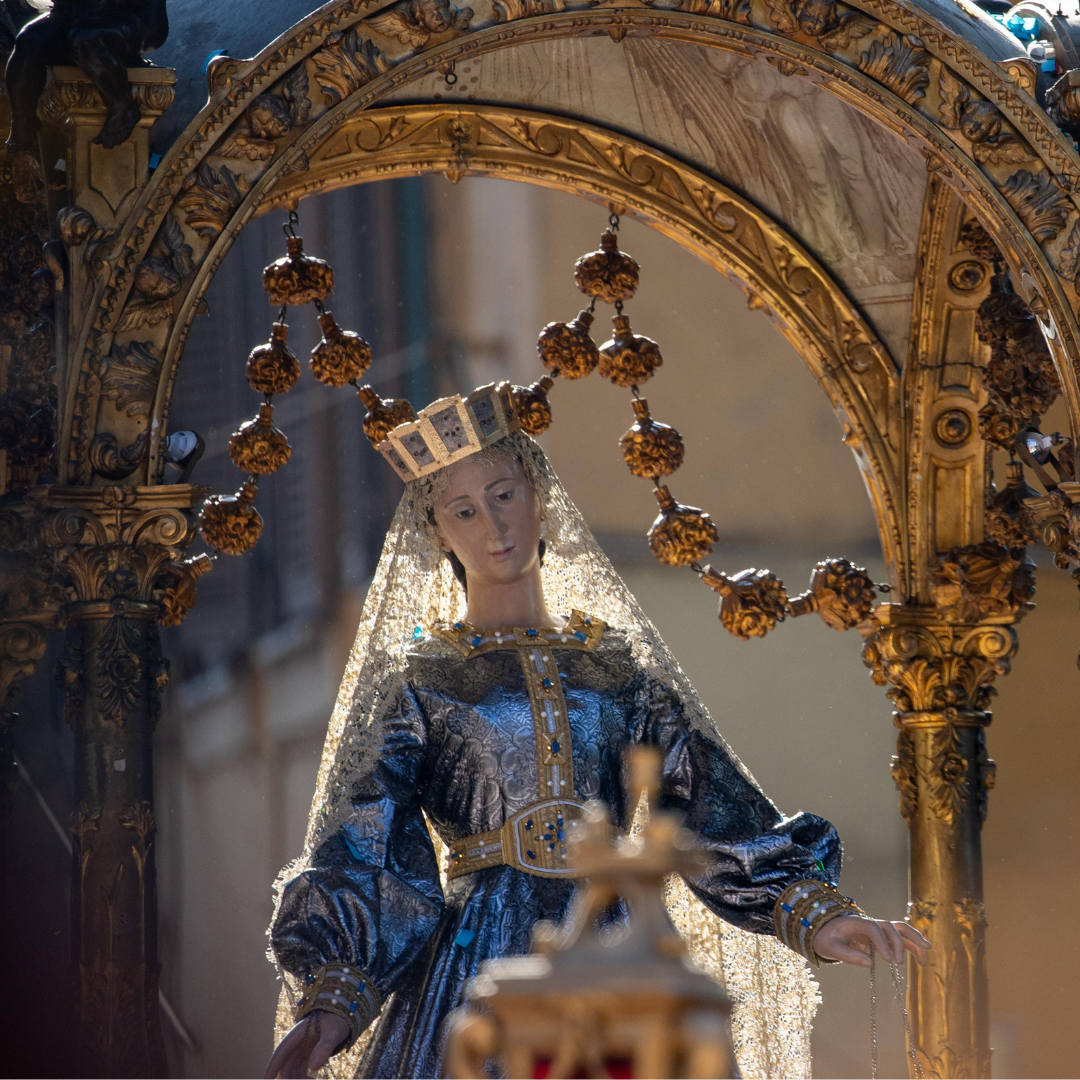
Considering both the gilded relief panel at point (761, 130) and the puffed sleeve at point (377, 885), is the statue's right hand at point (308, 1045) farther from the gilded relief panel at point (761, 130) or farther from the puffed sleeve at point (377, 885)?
the gilded relief panel at point (761, 130)

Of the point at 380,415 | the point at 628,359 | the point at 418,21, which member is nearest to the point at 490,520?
the point at 380,415

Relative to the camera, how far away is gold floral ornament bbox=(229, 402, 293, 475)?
4.20 m

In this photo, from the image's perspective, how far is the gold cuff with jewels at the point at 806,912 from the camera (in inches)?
138

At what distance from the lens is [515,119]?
454cm

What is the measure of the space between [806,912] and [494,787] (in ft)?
2.16

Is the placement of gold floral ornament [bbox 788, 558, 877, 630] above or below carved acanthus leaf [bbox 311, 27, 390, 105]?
below

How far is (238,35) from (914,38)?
4.31ft

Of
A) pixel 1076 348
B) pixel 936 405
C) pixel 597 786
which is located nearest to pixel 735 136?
pixel 936 405

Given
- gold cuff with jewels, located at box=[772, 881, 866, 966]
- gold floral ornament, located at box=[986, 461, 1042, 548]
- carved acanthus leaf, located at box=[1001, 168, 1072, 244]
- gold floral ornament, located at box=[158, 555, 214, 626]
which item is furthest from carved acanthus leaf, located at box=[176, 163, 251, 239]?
gold floral ornament, located at box=[986, 461, 1042, 548]

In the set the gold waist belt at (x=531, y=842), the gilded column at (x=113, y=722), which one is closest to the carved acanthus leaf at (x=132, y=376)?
the gilded column at (x=113, y=722)

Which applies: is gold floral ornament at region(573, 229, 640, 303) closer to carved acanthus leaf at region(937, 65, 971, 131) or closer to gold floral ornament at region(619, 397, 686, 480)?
gold floral ornament at region(619, 397, 686, 480)

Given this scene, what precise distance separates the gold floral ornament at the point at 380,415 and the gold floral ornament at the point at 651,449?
0.54 m

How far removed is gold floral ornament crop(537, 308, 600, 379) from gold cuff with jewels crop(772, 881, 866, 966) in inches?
57.1

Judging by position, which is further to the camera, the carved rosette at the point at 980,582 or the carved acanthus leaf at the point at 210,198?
the carved rosette at the point at 980,582
